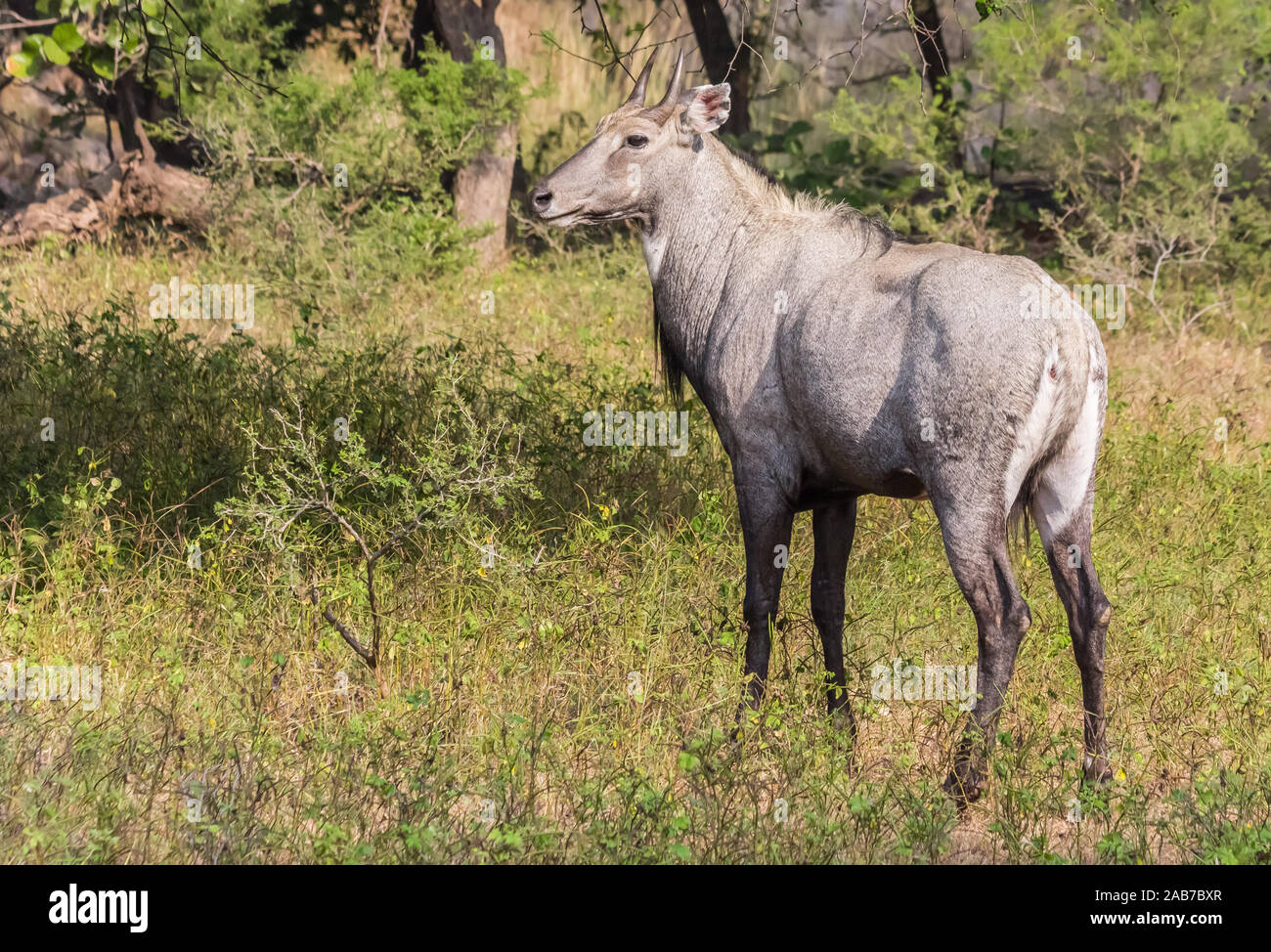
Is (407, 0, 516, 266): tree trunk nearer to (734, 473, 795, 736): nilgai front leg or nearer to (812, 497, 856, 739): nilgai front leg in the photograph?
(812, 497, 856, 739): nilgai front leg

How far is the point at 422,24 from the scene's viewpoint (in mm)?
14648

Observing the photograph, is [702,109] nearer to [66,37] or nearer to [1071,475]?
[1071,475]

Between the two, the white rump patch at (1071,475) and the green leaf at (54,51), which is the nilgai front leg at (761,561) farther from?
the green leaf at (54,51)

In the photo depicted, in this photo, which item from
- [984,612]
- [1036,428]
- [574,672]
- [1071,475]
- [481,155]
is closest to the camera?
[1036,428]

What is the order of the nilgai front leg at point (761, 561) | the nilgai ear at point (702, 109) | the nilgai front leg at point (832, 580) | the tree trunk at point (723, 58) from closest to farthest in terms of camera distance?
the nilgai front leg at point (761, 561), the nilgai front leg at point (832, 580), the nilgai ear at point (702, 109), the tree trunk at point (723, 58)

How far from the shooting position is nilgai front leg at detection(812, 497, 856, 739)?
17.7 feet

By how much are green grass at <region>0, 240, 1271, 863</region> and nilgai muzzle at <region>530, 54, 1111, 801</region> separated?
0.32 m

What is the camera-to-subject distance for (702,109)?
18.7 ft

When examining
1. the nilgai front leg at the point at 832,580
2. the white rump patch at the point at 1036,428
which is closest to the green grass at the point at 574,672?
the nilgai front leg at the point at 832,580

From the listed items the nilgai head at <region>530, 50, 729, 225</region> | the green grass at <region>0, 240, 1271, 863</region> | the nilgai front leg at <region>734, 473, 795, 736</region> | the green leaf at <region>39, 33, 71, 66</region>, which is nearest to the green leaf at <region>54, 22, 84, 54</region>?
the green leaf at <region>39, 33, 71, 66</region>

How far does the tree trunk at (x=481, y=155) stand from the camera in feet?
41.4

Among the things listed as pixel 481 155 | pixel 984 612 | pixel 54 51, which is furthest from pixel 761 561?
pixel 481 155

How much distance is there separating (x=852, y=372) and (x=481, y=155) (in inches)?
351
